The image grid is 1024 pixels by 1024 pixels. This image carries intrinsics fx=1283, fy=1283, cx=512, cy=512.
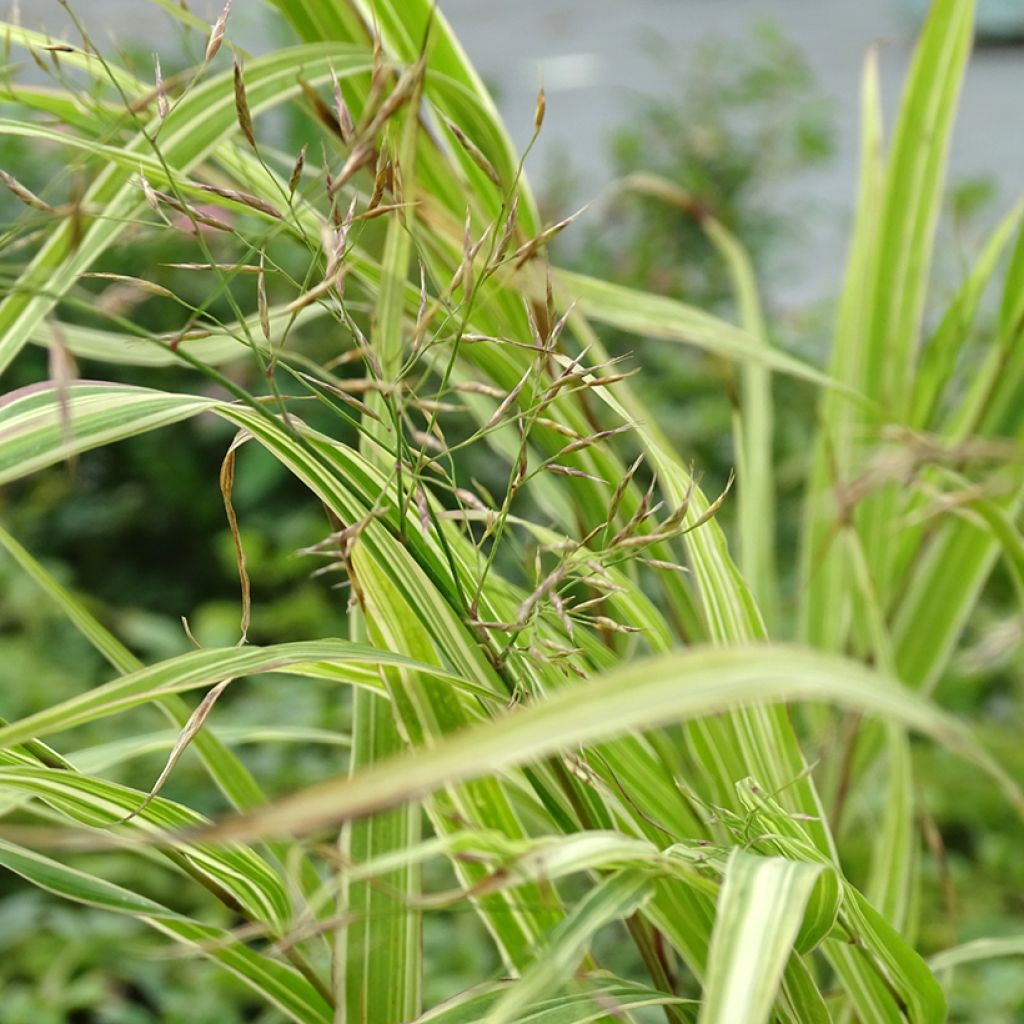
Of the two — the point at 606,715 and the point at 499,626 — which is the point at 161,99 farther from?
the point at 606,715

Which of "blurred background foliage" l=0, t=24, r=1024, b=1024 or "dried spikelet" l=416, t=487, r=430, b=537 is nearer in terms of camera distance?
"dried spikelet" l=416, t=487, r=430, b=537

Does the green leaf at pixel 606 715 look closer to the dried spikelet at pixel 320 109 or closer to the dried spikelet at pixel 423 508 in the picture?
the dried spikelet at pixel 423 508

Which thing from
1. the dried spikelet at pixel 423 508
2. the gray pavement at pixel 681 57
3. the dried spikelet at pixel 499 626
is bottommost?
the dried spikelet at pixel 499 626

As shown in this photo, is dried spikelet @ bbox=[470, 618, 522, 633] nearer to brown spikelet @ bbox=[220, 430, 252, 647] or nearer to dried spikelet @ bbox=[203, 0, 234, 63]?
brown spikelet @ bbox=[220, 430, 252, 647]

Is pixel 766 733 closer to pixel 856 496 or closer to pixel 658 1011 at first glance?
pixel 856 496

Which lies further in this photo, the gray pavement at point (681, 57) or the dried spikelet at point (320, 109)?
the gray pavement at point (681, 57)

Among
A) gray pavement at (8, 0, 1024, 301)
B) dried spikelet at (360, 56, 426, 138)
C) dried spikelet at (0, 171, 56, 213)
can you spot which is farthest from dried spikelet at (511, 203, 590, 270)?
gray pavement at (8, 0, 1024, 301)

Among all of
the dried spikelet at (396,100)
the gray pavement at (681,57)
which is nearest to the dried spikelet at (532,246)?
the dried spikelet at (396,100)

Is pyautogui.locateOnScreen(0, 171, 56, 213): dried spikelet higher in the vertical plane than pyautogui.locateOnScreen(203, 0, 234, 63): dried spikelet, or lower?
lower

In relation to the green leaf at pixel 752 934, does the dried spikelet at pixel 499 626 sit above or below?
above
